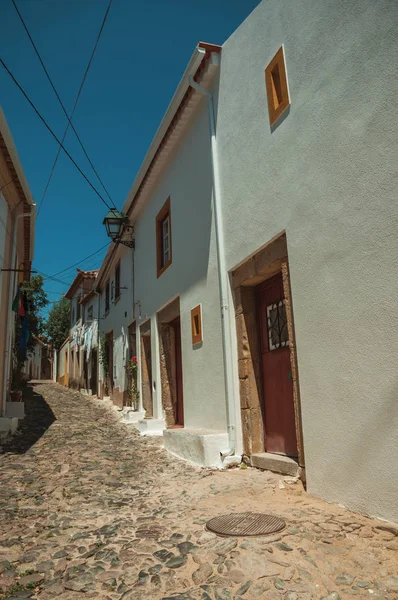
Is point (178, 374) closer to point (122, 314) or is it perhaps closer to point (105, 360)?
point (122, 314)

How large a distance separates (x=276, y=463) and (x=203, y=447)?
1092 millimetres

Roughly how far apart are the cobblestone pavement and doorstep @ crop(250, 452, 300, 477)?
0.13 metres

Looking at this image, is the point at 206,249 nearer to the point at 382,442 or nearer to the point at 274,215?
the point at 274,215

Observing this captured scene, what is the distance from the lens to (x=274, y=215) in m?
4.98

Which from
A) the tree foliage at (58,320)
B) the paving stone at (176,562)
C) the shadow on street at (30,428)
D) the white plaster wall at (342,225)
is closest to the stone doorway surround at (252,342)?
the white plaster wall at (342,225)

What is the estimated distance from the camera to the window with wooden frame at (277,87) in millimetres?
4891

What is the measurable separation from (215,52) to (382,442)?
5.61m

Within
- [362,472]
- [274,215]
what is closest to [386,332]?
[362,472]

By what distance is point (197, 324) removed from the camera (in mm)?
7266

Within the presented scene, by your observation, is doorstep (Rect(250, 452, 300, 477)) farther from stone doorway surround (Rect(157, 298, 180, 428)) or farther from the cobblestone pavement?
stone doorway surround (Rect(157, 298, 180, 428))

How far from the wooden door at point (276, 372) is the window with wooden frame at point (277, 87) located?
1767mm

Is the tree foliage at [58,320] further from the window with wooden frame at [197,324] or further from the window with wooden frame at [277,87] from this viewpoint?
the window with wooden frame at [277,87]

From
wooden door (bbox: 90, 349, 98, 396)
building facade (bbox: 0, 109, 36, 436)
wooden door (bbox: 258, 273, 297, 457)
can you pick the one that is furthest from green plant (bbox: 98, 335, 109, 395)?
wooden door (bbox: 258, 273, 297, 457)

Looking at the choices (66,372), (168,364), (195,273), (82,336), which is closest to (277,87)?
(195,273)
